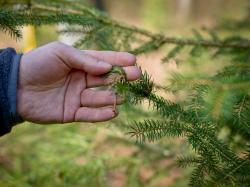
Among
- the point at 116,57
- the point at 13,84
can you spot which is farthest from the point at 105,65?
the point at 13,84

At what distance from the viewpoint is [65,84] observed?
1792 millimetres

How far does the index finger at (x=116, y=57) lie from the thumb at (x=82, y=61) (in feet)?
0.16

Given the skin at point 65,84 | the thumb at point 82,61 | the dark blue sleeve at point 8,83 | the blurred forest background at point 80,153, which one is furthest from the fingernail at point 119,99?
the blurred forest background at point 80,153

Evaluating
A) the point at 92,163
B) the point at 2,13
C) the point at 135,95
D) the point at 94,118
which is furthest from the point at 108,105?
the point at 92,163

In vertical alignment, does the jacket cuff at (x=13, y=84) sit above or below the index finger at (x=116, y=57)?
below

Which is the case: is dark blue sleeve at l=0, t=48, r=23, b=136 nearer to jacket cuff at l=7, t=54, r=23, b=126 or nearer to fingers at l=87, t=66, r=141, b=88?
jacket cuff at l=7, t=54, r=23, b=126

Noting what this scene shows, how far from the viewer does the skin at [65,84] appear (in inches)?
64.3

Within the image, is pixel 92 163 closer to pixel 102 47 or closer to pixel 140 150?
pixel 140 150

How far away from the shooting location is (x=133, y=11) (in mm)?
17719

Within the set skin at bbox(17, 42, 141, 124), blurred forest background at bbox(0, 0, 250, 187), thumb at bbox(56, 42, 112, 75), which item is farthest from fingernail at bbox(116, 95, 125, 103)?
blurred forest background at bbox(0, 0, 250, 187)

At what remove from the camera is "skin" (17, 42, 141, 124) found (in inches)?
64.3

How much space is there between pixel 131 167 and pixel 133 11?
14964mm

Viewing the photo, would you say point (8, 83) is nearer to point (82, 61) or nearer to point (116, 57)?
point (82, 61)

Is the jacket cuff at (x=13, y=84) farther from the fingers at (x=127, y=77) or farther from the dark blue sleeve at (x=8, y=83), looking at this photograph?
the fingers at (x=127, y=77)
